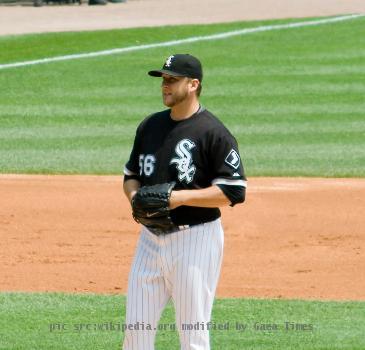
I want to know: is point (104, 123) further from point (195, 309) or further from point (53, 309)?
point (195, 309)

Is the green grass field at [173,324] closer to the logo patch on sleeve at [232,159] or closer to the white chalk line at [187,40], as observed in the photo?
the logo patch on sleeve at [232,159]

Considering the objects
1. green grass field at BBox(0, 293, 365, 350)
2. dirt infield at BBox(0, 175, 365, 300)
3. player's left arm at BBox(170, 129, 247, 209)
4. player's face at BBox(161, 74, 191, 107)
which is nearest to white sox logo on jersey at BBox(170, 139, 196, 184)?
player's left arm at BBox(170, 129, 247, 209)

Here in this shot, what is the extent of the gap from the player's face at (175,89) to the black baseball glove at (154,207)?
0.43 meters

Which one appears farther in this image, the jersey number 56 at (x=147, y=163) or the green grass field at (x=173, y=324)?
the green grass field at (x=173, y=324)

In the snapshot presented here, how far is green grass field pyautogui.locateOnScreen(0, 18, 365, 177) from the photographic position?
14.2 metres

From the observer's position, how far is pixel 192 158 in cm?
610

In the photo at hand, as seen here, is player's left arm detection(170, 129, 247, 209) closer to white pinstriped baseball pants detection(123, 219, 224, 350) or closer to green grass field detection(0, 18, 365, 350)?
white pinstriped baseball pants detection(123, 219, 224, 350)

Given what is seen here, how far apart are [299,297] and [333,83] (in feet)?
32.5

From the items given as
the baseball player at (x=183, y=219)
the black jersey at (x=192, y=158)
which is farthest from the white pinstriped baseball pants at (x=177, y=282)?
the black jersey at (x=192, y=158)

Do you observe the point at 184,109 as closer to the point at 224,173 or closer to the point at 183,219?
the point at 224,173

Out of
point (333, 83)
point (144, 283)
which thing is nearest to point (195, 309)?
point (144, 283)

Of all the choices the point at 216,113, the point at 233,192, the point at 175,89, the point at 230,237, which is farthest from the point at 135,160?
the point at 216,113

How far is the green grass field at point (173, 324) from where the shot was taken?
7.59m

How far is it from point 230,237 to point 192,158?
4.72 m
